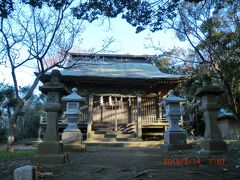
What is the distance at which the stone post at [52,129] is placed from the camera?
366 inches

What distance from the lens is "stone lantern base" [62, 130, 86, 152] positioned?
13477 mm

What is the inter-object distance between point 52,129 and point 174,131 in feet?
18.4

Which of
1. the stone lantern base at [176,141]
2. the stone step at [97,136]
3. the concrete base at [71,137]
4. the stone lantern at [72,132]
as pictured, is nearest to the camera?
the stone lantern base at [176,141]

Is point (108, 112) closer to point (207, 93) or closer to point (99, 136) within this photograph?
point (99, 136)

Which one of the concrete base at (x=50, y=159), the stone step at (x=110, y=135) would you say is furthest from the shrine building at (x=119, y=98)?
the concrete base at (x=50, y=159)

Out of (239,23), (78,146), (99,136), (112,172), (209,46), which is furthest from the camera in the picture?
(99,136)

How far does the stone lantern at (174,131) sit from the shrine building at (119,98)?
8.50 metres

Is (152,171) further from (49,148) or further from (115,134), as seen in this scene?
(115,134)

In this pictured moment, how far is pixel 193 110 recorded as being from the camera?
3284 centimetres

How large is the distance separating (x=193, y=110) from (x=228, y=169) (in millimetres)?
25740

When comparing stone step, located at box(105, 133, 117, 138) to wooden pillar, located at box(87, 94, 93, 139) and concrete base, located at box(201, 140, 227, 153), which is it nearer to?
wooden pillar, located at box(87, 94, 93, 139)

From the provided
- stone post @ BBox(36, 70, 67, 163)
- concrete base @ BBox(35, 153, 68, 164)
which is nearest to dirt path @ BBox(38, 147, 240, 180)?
concrete base @ BBox(35, 153, 68, 164)

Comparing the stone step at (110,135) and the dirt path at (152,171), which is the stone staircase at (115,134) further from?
the dirt path at (152,171)

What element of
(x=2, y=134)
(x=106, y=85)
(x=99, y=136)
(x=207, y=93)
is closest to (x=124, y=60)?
(x=106, y=85)
